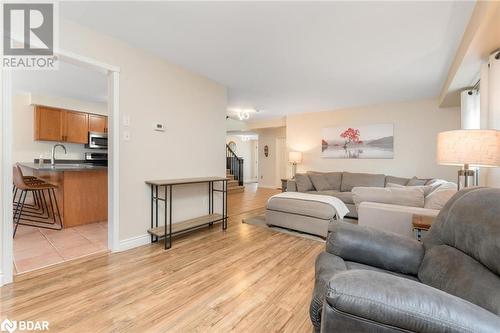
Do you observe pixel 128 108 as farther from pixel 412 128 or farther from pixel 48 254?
pixel 412 128

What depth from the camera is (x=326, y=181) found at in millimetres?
A: 5117

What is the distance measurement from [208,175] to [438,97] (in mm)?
4708

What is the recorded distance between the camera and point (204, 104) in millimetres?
3609

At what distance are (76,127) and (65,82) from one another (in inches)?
56.9

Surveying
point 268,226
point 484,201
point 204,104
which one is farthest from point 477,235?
point 204,104

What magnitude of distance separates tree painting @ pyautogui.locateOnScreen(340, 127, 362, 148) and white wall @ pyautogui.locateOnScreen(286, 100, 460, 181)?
0.16 metres

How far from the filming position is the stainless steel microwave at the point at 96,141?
5219mm

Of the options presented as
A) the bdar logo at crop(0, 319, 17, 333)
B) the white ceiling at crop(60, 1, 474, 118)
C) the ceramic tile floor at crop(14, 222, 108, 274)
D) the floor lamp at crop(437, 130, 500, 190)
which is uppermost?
the white ceiling at crop(60, 1, 474, 118)

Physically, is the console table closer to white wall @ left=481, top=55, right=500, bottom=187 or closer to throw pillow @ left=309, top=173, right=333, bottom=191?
throw pillow @ left=309, top=173, right=333, bottom=191

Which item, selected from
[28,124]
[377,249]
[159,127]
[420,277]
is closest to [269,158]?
[159,127]

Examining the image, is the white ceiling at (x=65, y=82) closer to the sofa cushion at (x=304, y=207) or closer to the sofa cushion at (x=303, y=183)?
the sofa cushion at (x=304, y=207)

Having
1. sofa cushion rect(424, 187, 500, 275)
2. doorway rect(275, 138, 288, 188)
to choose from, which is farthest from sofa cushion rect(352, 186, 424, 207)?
doorway rect(275, 138, 288, 188)

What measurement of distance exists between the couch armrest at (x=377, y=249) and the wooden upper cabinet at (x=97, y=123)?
5.92 metres

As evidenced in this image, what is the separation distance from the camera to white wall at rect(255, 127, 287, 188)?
28.0 feet
